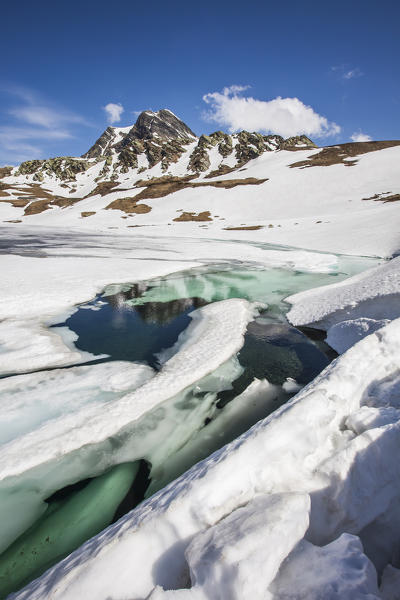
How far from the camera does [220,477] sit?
195cm

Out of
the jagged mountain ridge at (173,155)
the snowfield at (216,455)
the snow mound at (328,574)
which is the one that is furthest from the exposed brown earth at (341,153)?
the snow mound at (328,574)

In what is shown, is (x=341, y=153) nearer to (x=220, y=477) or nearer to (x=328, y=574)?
(x=220, y=477)

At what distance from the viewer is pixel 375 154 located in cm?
4862

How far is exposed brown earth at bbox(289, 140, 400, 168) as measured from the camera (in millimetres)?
49969

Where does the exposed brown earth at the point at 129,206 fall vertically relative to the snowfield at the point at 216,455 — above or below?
above

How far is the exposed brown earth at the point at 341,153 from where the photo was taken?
164ft

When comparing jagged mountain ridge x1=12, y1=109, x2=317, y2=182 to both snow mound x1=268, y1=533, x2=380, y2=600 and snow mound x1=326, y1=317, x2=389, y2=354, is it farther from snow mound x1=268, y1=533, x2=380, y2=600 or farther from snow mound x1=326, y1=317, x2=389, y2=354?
snow mound x1=268, y1=533, x2=380, y2=600

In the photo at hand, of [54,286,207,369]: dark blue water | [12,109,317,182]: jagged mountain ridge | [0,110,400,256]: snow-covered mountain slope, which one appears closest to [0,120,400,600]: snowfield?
[54,286,207,369]: dark blue water

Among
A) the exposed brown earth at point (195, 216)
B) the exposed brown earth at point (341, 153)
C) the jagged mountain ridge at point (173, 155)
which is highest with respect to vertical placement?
the jagged mountain ridge at point (173, 155)

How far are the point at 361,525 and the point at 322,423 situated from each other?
744 mm

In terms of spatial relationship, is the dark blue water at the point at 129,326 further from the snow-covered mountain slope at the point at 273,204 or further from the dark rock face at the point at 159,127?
the dark rock face at the point at 159,127

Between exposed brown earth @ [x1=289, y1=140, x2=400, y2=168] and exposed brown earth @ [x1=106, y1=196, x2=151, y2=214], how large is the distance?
28.6m

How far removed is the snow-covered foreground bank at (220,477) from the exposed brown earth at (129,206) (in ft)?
140

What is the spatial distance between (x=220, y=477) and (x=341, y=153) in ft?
217
